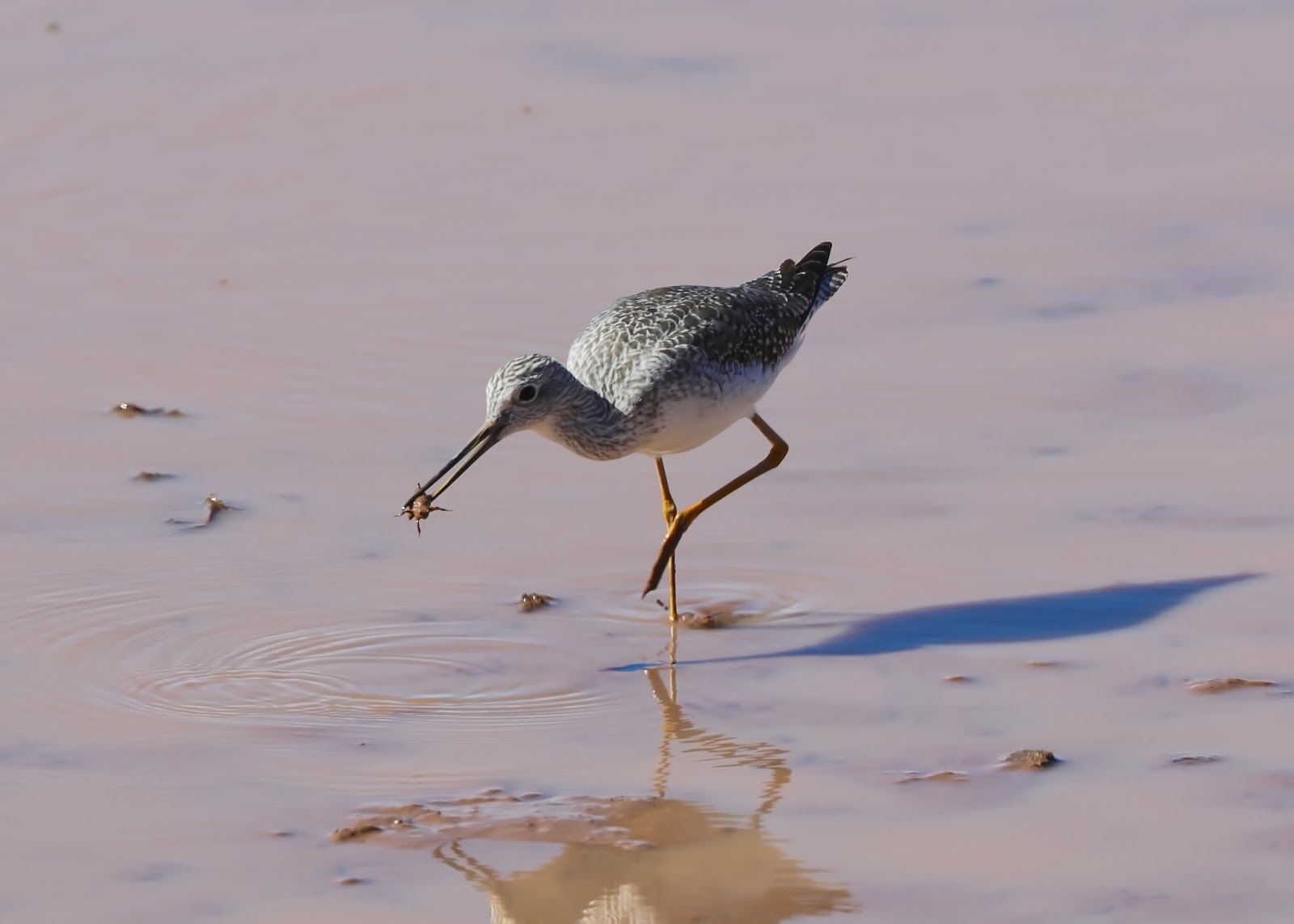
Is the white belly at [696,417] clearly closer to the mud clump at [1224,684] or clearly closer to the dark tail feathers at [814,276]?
→ the dark tail feathers at [814,276]

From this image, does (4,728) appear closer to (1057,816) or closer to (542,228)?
(1057,816)

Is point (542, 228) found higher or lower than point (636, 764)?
higher

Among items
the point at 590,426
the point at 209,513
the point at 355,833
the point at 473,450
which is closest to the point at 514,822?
the point at 355,833

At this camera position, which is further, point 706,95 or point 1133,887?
point 706,95

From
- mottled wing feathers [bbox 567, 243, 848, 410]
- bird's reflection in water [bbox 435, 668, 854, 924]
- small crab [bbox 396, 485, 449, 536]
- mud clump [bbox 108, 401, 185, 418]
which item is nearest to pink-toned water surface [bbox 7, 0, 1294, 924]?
bird's reflection in water [bbox 435, 668, 854, 924]

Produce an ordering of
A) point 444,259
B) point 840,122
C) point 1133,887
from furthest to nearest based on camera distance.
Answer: point 840,122 → point 444,259 → point 1133,887

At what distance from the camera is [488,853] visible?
548 cm

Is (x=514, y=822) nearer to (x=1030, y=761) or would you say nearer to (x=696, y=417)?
(x=1030, y=761)

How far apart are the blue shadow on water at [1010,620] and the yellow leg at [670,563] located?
18 cm

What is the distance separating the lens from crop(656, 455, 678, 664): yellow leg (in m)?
7.18

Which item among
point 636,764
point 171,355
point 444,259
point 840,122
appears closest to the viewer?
point 636,764

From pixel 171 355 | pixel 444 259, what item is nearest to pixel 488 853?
pixel 171 355

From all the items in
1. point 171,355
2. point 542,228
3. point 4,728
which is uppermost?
point 542,228

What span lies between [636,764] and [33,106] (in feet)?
26.6
